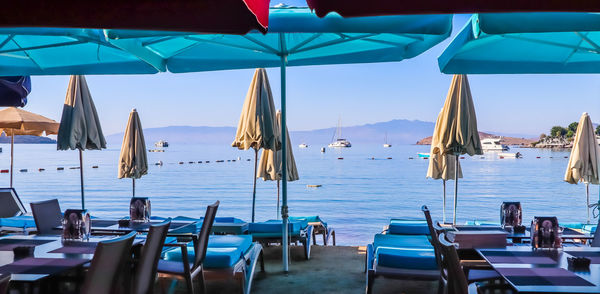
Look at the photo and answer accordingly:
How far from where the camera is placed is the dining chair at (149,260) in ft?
9.98

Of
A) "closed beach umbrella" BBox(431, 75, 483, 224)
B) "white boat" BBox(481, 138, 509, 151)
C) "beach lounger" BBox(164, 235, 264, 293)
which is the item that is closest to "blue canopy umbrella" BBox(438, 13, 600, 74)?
"closed beach umbrella" BBox(431, 75, 483, 224)

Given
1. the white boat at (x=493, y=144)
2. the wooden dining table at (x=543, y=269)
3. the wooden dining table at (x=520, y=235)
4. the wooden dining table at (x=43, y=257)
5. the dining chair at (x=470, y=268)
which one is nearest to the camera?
the wooden dining table at (x=543, y=269)

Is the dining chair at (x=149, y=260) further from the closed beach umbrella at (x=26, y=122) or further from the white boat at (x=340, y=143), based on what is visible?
the white boat at (x=340, y=143)

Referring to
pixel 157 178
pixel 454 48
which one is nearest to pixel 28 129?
pixel 454 48

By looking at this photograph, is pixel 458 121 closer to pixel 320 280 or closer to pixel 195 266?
pixel 320 280

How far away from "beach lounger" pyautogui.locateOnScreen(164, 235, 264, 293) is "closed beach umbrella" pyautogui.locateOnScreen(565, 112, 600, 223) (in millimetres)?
6115

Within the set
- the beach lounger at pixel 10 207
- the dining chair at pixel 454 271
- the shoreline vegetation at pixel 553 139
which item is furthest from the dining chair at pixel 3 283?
the shoreline vegetation at pixel 553 139

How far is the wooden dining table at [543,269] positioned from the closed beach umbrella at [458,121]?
128 inches

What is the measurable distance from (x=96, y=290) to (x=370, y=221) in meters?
17.7

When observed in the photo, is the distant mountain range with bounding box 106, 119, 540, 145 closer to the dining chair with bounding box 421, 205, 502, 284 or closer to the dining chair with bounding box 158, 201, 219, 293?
the dining chair with bounding box 158, 201, 219, 293

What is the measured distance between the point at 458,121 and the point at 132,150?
5.11m

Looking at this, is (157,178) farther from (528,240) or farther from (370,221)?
(528,240)

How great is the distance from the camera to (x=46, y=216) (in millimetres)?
4648

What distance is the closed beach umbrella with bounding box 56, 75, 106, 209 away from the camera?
23.2 feet
